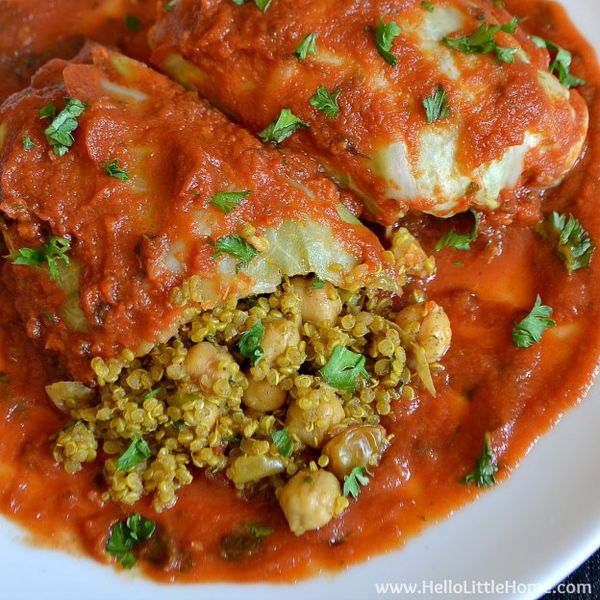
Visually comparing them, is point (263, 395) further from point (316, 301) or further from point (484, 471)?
point (484, 471)

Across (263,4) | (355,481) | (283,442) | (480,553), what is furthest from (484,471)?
(263,4)

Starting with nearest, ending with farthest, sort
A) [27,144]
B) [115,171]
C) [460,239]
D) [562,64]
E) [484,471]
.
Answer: [484,471] → [115,171] → [27,144] → [460,239] → [562,64]

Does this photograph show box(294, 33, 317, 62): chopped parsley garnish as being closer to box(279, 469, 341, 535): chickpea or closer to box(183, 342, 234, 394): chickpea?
box(183, 342, 234, 394): chickpea

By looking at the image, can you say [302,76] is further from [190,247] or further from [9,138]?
[9,138]

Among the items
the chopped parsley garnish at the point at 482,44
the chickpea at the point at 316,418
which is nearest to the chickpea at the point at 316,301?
the chickpea at the point at 316,418

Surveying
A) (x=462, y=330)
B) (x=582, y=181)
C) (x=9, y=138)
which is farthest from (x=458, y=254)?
(x=9, y=138)

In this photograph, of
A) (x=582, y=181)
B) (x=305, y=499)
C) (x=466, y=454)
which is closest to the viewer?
(x=305, y=499)

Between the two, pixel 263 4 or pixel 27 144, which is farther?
pixel 263 4
